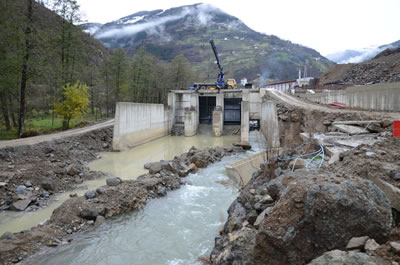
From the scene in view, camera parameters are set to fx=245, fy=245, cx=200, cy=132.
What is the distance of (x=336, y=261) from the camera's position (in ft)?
6.51

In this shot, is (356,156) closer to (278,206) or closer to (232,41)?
(278,206)

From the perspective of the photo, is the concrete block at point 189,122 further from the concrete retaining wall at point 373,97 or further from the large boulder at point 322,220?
the large boulder at point 322,220

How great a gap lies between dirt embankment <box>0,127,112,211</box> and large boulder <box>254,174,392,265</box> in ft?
26.5

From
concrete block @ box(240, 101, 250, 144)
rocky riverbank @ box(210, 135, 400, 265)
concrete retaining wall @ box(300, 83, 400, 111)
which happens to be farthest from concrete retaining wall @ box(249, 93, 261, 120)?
rocky riverbank @ box(210, 135, 400, 265)

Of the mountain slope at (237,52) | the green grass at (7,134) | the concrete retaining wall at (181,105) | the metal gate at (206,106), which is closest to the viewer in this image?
the green grass at (7,134)

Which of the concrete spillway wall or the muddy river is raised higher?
the concrete spillway wall

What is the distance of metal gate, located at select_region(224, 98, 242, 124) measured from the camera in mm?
31016

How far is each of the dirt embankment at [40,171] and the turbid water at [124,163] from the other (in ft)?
1.33

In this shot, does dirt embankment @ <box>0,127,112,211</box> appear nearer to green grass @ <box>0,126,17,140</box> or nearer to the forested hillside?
green grass @ <box>0,126,17,140</box>

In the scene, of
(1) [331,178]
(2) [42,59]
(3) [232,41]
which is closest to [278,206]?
(1) [331,178]

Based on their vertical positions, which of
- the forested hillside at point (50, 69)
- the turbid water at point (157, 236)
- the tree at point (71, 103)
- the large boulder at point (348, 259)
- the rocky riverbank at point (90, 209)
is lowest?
the turbid water at point (157, 236)

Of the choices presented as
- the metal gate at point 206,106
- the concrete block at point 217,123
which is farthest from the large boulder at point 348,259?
the metal gate at point 206,106

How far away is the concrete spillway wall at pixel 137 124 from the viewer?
695 inches

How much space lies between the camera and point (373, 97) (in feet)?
45.1
